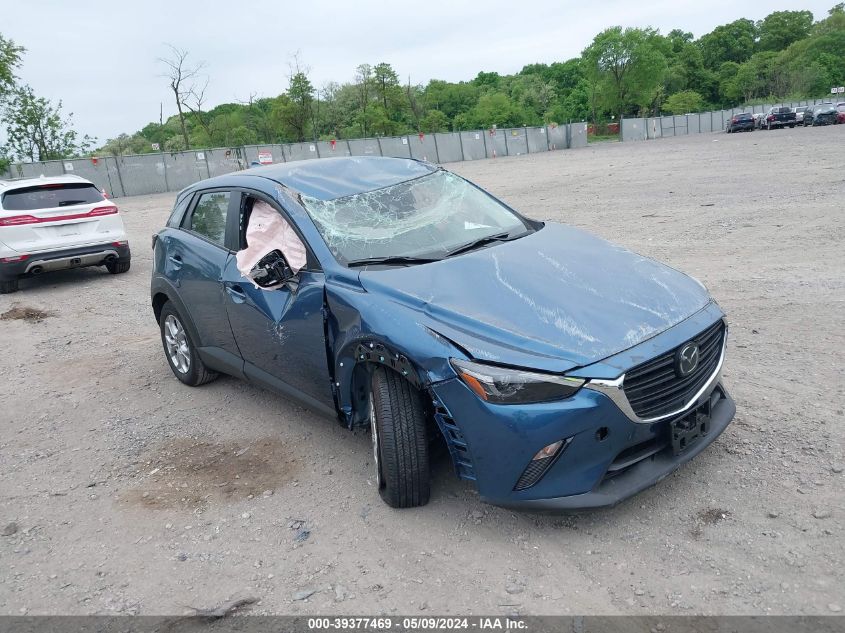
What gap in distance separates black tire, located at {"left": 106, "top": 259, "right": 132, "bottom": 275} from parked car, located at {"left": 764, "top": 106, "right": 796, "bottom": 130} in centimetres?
4968

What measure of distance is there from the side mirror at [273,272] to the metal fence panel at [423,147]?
135 feet

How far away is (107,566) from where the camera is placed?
335cm

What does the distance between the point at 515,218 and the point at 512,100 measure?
113 m

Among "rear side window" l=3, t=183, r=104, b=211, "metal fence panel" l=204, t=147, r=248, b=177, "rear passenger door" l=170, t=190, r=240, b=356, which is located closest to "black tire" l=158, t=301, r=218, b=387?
"rear passenger door" l=170, t=190, r=240, b=356

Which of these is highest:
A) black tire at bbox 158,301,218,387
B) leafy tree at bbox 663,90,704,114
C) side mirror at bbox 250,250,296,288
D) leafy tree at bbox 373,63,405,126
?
leafy tree at bbox 373,63,405,126

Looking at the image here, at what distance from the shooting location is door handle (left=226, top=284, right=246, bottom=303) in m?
Result: 4.40

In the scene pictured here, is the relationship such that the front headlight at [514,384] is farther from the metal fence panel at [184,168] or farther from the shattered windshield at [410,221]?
the metal fence panel at [184,168]

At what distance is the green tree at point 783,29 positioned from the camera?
12525 cm

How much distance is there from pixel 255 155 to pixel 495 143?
18.9m

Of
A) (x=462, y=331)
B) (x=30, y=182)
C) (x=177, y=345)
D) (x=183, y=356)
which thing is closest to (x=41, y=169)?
(x=30, y=182)

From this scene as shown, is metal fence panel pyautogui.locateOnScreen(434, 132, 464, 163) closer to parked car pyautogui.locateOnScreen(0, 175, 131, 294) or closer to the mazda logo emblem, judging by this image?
parked car pyautogui.locateOnScreen(0, 175, 131, 294)

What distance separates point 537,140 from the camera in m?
A: 52.2

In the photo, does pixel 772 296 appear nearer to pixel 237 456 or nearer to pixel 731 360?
pixel 731 360

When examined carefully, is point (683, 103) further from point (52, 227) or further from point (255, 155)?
point (52, 227)
